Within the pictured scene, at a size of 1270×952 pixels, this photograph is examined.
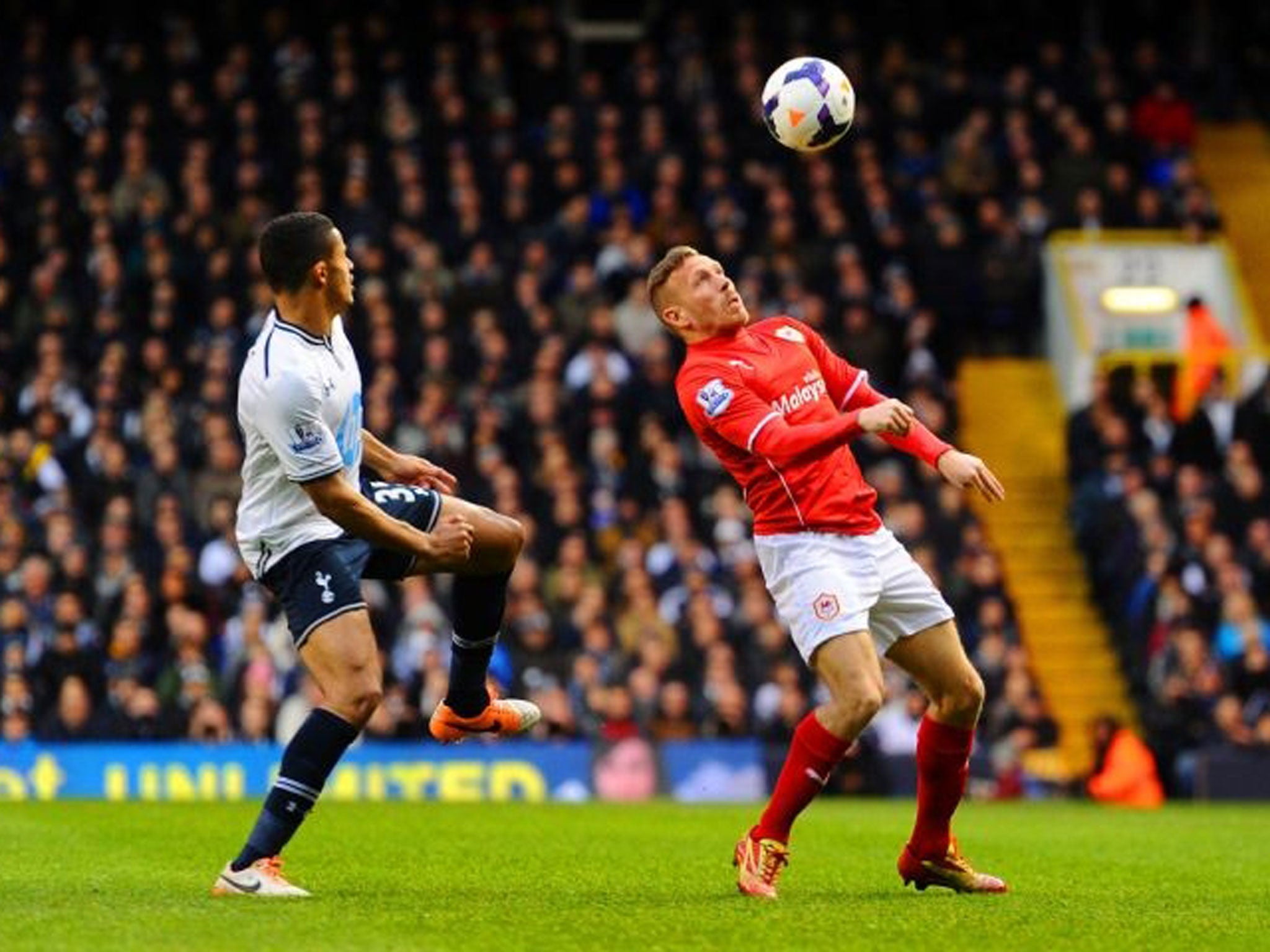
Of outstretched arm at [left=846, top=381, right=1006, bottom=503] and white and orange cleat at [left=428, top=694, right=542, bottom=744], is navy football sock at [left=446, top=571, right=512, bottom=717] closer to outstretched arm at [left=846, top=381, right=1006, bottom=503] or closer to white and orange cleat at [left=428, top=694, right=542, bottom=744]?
white and orange cleat at [left=428, top=694, right=542, bottom=744]

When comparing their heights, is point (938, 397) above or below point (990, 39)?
below

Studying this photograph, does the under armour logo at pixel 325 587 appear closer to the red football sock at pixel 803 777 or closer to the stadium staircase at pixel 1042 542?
the red football sock at pixel 803 777

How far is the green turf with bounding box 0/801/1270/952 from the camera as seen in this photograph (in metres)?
8.38

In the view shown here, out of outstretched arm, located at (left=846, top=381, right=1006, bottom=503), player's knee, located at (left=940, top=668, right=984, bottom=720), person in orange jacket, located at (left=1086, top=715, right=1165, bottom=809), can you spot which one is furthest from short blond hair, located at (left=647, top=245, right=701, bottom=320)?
person in orange jacket, located at (left=1086, top=715, right=1165, bottom=809)

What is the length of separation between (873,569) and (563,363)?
13606 millimetres

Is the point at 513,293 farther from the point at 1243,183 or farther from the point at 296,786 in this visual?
the point at 296,786

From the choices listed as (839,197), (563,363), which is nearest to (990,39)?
(839,197)

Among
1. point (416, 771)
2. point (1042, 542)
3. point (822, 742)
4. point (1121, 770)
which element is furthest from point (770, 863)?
point (1042, 542)

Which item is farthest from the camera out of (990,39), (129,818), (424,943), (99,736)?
(990,39)

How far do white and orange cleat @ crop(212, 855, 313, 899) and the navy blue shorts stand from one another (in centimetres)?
80

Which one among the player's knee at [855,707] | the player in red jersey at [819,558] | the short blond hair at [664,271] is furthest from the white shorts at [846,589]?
the short blond hair at [664,271]

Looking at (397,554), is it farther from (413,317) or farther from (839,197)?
(839,197)

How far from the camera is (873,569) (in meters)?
10.0

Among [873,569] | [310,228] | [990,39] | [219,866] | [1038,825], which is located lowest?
[1038,825]
